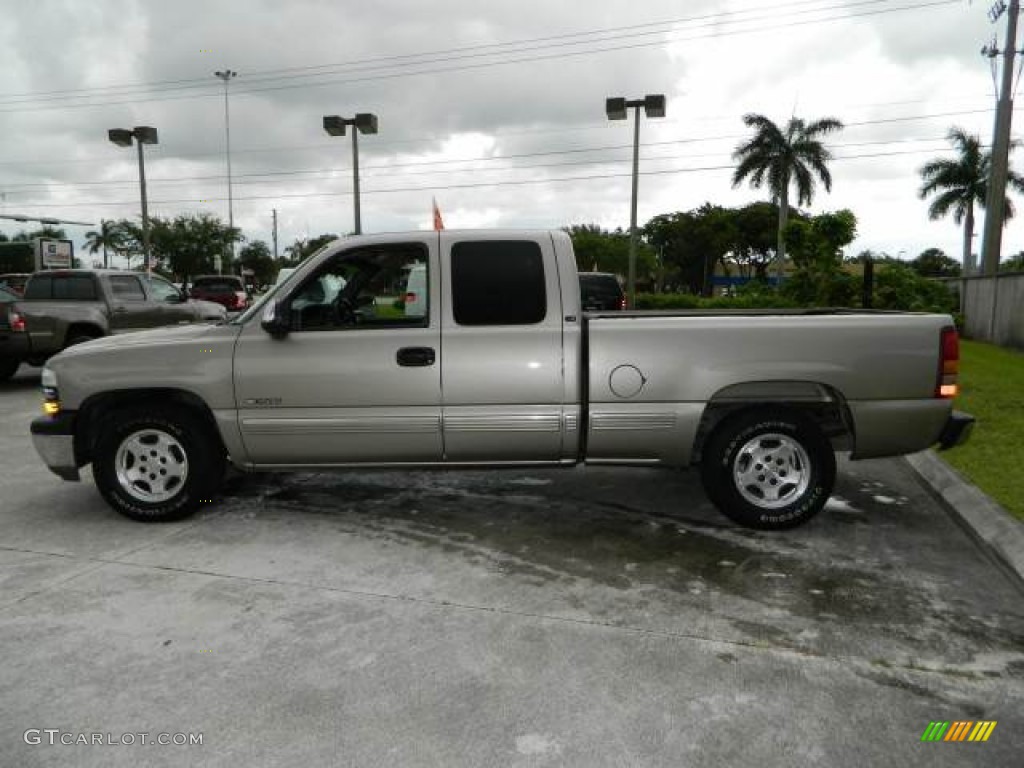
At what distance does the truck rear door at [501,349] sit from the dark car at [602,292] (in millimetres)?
9811

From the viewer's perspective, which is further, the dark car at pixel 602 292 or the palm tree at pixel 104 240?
the palm tree at pixel 104 240

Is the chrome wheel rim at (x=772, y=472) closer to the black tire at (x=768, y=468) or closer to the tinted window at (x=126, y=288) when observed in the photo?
the black tire at (x=768, y=468)

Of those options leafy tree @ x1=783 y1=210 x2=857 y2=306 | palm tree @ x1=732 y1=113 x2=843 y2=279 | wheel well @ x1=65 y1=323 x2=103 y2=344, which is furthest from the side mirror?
palm tree @ x1=732 y1=113 x2=843 y2=279

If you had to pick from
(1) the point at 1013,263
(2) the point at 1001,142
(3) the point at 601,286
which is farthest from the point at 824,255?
(1) the point at 1013,263

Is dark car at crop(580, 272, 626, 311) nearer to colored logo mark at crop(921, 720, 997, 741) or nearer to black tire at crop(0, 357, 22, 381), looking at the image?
black tire at crop(0, 357, 22, 381)

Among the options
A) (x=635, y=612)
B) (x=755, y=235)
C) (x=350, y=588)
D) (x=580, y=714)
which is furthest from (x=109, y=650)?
(x=755, y=235)

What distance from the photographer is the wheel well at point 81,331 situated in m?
12.2

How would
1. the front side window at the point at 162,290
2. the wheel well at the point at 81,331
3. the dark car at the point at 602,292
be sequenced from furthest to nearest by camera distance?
the dark car at the point at 602,292 < the front side window at the point at 162,290 < the wheel well at the point at 81,331

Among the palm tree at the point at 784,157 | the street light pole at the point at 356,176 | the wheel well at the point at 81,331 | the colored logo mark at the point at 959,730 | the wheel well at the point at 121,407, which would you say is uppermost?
the palm tree at the point at 784,157

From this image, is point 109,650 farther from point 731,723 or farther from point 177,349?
point 731,723

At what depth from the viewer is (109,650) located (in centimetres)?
353

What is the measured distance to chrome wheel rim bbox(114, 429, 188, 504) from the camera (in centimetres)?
534

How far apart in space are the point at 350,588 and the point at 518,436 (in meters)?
1.44

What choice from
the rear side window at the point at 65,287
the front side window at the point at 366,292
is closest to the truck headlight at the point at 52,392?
the front side window at the point at 366,292
